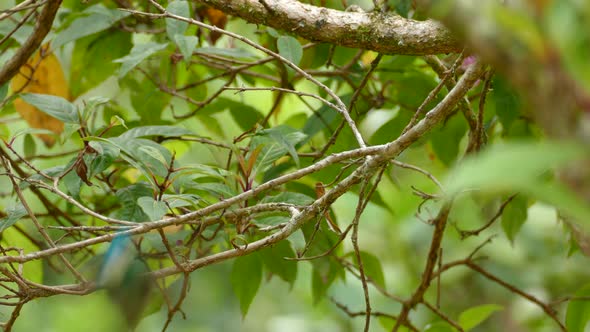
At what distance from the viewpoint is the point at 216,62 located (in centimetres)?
147

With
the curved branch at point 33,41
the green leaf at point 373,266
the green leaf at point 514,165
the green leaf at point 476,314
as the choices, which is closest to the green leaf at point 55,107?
the curved branch at point 33,41

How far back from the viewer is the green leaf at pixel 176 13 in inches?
46.8

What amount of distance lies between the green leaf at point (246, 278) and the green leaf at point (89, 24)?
1.47 ft

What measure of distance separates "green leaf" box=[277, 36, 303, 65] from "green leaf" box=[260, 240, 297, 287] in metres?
0.30

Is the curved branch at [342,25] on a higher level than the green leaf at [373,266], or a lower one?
higher

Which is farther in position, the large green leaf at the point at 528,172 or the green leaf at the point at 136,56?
the green leaf at the point at 136,56

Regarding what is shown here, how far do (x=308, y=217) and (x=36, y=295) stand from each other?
1.09ft

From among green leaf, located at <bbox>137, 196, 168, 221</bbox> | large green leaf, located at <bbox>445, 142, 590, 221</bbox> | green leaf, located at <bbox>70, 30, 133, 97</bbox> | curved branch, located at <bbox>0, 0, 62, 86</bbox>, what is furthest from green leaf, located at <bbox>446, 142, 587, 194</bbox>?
green leaf, located at <bbox>70, 30, 133, 97</bbox>

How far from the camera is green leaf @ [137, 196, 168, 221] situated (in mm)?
890

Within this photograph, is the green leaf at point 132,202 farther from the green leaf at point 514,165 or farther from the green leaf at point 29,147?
the green leaf at point 514,165

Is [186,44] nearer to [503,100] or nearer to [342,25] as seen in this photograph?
[342,25]

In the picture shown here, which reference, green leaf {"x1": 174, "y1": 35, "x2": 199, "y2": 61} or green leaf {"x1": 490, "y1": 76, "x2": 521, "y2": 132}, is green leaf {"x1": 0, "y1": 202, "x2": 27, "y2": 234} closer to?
green leaf {"x1": 174, "y1": 35, "x2": 199, "y2": 61}

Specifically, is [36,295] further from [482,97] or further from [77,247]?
[482,97]

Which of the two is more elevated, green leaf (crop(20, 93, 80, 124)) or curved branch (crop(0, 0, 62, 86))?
curved branch (crop(0, 0, 62, 86))
